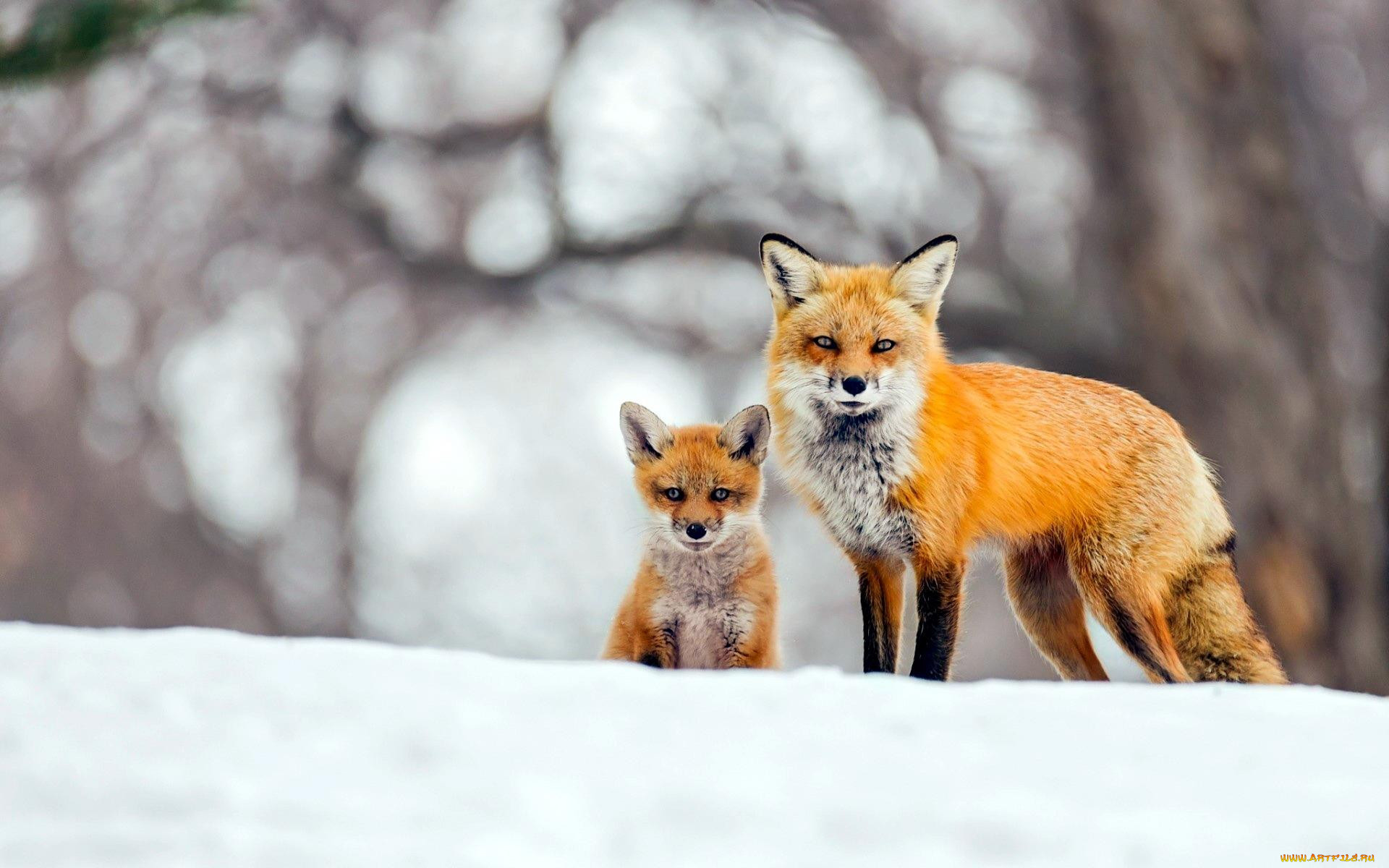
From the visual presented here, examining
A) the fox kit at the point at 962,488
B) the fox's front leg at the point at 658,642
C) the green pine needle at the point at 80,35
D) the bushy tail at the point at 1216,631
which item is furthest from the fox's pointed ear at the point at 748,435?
the green pine needle at the point at 80,35

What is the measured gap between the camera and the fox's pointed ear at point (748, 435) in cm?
432

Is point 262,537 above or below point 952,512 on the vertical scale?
below

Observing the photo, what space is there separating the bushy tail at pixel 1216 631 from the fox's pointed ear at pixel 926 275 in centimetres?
109

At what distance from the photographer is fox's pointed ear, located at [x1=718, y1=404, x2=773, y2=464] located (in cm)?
Result: 432

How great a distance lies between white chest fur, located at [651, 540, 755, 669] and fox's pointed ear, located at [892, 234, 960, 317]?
116 cm

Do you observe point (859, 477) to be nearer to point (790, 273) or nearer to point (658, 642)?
point (790, 273)

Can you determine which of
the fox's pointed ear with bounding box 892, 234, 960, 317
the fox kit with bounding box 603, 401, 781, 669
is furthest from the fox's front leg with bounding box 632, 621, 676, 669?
the fox's pointed ear with bounding box 892, 234, 960, 317

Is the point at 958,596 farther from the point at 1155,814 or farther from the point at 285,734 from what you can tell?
the point at 285,734

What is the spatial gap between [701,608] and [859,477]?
0.93 meters

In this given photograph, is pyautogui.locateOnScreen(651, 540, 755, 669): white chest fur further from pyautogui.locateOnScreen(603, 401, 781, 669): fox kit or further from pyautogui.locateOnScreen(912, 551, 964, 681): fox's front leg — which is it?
pyautogui.locateOnScreen(912, 551, 964, 681): fox's front leg

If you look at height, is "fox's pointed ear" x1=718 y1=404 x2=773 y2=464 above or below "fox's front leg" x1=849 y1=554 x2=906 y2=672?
above

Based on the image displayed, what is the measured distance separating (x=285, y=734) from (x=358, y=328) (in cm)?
794

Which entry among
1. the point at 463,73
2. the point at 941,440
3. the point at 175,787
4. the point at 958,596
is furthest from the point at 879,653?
the point at 463,73

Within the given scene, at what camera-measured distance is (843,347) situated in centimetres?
382
